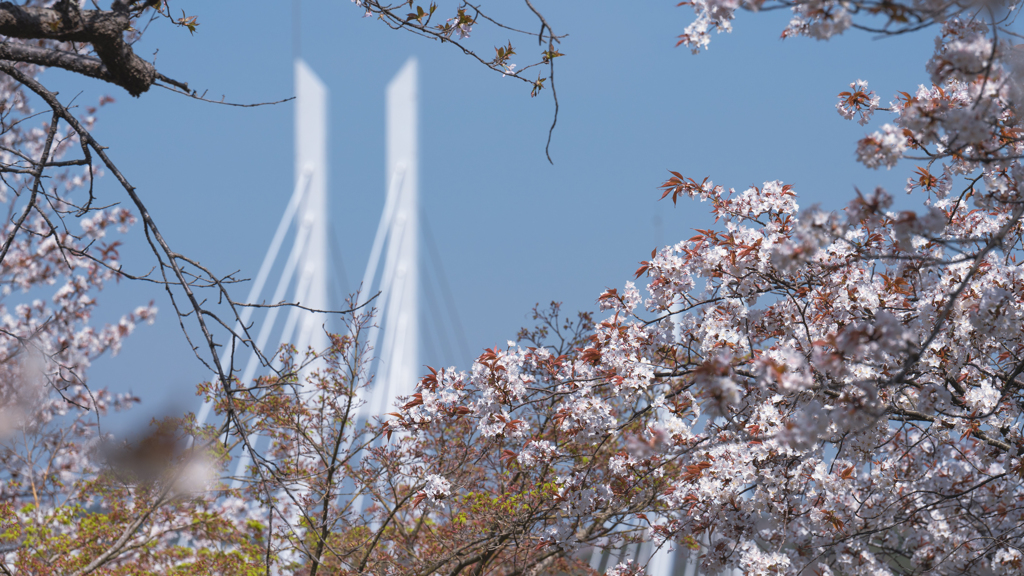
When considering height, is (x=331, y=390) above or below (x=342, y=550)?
above

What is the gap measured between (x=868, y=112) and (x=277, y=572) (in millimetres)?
5029

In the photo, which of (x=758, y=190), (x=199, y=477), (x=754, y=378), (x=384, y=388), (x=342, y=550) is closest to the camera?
(x=754, y=378)

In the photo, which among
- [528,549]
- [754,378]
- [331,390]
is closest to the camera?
[754,378]

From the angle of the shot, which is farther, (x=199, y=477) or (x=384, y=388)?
(x=384, y=388)

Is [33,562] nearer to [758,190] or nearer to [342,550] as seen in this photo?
[342,550]

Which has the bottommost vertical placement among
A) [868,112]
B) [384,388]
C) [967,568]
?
[967,568]

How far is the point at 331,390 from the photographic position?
15.4ft

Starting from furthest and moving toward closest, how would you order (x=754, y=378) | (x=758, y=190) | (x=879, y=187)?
1. (x=758, y=190)
2. (x=754, y=378)
3. (x=879, y=187)

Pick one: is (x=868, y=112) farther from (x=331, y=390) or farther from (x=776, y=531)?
(x=331, y=390)

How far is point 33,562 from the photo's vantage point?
4930 mm

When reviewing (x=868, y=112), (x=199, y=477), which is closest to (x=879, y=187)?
(x=868, y=112)

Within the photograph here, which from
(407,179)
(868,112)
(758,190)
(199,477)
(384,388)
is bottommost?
(199,477)

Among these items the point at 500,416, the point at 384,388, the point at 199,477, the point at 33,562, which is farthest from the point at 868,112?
the point at 384,388

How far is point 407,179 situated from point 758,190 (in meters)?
13.4
